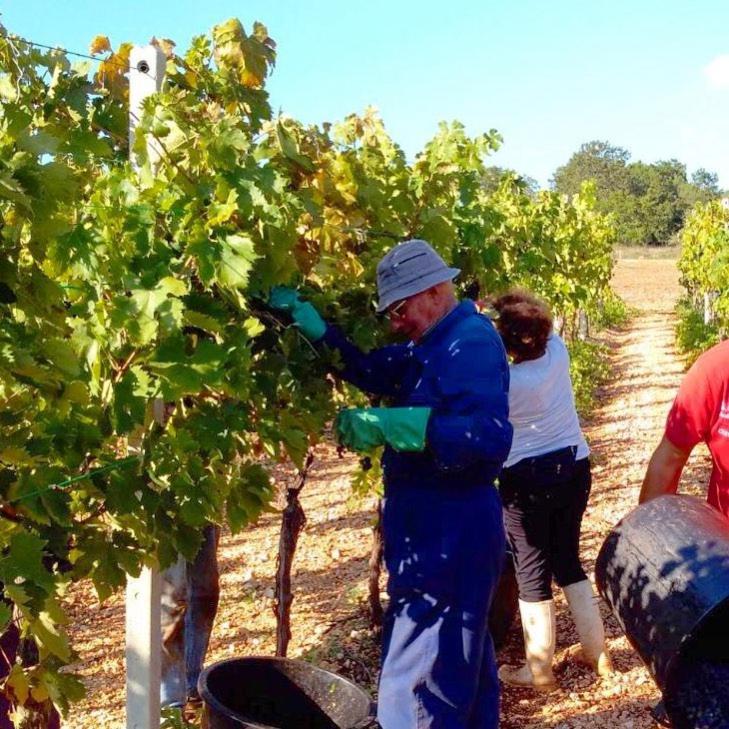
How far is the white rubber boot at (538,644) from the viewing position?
11.8 feet

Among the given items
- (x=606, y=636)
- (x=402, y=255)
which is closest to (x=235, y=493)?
(x=402, y=255)

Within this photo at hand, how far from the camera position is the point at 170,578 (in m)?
3.22

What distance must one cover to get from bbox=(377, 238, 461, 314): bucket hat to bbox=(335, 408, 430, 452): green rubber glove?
1.08 ft

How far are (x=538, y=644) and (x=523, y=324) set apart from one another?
1274 millimetres

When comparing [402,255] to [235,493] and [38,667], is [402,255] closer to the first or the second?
[235,493]

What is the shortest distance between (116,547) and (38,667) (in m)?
0.28

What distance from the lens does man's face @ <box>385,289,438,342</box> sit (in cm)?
254

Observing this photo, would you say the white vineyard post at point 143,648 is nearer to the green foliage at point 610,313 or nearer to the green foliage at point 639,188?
the green foliage at point 610,313

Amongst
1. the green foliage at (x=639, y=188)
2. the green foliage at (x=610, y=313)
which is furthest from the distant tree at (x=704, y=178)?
the green foliage at (x=610, y=313)

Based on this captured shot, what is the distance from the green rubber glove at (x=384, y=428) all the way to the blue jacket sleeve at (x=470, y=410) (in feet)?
0.11

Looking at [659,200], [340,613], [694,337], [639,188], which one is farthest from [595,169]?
[340,613]

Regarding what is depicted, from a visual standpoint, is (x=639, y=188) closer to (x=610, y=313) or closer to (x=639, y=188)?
(x=639, y=188)

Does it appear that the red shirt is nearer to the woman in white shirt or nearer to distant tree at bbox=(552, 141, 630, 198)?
the woman in white shirt

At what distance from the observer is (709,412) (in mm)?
2680
